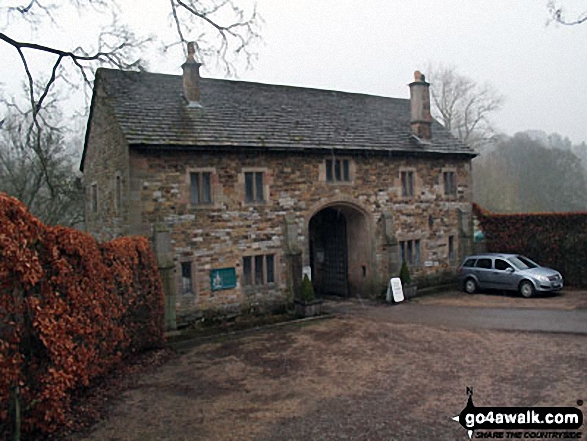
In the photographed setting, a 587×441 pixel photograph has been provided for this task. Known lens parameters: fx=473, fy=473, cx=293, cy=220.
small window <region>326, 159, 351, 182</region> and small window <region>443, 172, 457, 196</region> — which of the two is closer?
small window <region>326, 159, 351, 182</region>

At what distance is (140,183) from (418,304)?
11.7 metres

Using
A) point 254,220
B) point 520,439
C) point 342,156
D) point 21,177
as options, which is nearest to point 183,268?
point 254,220

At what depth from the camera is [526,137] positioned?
196 ft

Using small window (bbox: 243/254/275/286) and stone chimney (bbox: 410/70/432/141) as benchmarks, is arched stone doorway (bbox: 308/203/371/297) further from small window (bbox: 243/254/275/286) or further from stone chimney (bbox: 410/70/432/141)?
stone chimney (bbox: 410/70/432/141)

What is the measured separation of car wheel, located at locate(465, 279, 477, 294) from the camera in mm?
21031

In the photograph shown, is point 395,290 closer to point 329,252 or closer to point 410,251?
point 410,251

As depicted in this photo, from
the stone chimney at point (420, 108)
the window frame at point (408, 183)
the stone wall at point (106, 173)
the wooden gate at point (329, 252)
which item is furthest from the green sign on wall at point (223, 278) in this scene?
the stone chimney at point (420, 108)

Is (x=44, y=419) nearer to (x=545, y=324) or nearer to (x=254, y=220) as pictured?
(x=254, y=220)

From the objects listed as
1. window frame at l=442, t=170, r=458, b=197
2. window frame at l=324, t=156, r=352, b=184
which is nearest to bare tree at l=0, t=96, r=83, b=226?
window frame at l=324, t=156, r=352, b=184

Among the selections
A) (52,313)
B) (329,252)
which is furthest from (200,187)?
(52,313)

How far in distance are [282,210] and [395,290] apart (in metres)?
5.98

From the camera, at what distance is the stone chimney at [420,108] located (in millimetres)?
22516

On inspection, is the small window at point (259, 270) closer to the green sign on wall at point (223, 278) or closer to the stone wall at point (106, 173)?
the green sign on wall at point (223, 278)

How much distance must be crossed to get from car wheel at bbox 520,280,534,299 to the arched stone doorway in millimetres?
6185
